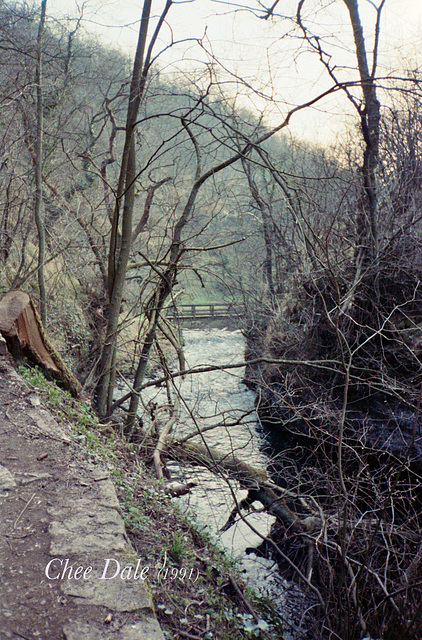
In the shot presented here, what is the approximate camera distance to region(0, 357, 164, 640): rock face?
7.21 feet

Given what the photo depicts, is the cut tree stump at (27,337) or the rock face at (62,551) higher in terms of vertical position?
the cut tree stump at (27,337)

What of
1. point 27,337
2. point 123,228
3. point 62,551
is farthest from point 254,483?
point 123,228

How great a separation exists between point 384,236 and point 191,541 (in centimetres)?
706

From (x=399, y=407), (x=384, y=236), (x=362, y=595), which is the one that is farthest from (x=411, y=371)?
(x=362, y=595)

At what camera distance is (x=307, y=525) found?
5297mm

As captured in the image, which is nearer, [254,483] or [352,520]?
[352,520]

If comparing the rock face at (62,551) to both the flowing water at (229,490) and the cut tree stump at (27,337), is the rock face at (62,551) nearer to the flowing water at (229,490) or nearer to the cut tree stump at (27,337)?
the flowing water at (229,490)

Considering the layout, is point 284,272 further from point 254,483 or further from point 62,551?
point 62,551

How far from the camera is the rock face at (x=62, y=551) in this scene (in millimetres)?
2197

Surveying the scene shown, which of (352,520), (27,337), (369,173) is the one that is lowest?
(352,520)

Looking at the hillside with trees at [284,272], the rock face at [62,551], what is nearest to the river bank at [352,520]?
the hillside with trees at [284,272]

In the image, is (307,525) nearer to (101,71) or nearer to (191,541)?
(191,541)

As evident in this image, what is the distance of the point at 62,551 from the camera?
8.75 ft

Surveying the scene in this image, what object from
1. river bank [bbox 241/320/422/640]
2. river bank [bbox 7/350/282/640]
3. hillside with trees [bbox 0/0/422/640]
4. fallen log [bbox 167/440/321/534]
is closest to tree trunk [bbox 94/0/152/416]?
hillside with trees [bbox 0/0/422/640]
